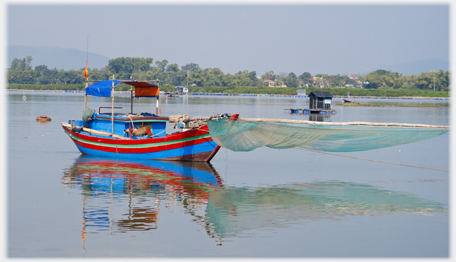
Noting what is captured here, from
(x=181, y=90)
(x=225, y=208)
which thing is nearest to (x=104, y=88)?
(x=225, y=208)

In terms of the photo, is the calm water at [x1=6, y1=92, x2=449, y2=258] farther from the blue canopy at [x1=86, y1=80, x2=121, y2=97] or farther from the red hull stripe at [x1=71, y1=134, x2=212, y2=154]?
the blue canopy at [x1=86, y1=80, x2=121, y2=97]

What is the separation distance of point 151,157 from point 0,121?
15.8m

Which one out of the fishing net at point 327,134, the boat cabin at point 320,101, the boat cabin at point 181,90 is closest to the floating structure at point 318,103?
the boat cabin at point 320,101

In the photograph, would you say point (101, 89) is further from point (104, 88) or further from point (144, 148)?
point (144, 148)

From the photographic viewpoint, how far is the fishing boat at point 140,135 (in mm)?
18859

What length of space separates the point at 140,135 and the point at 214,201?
7.23 m

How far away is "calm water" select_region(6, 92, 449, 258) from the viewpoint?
9.98 m

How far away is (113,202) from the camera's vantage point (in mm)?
13172

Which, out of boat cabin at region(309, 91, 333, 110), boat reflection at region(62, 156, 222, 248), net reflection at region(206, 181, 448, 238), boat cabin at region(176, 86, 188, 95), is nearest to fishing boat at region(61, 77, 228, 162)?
boat reflection at region(62, 156, 222, 248)

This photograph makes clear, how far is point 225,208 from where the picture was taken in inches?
507

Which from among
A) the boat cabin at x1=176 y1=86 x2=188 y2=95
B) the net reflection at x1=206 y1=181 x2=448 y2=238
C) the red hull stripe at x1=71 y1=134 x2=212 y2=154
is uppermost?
the boat cabin at x1=176 y1=86 x2=188 y2=95

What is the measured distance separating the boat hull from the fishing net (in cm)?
298

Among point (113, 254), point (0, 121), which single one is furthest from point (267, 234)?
point (0, 121)

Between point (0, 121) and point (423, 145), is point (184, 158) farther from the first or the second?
point (0, 121)
